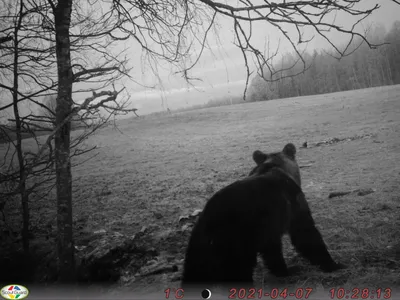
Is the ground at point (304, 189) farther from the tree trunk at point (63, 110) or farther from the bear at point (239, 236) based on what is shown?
the tree trunk at point (63, 110)

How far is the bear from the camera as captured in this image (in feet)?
8.93

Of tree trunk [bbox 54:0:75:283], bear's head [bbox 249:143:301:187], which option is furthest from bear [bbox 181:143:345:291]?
tree trunk [bbox 54:0:75:283]

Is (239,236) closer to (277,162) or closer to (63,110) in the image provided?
(277,162)

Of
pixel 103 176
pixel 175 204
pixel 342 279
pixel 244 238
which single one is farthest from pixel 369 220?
pixel 103 176

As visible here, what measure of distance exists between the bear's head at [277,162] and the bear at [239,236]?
45 centimetres

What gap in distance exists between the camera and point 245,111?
120 ft

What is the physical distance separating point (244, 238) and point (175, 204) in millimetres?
4630

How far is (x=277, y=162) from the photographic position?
3.99m

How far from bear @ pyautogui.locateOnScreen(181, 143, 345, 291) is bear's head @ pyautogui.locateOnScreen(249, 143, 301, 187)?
0.45 meters

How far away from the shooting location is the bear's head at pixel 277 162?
382 cm

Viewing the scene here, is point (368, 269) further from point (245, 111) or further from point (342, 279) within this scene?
point (245, 111)

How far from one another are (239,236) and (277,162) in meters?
1.60

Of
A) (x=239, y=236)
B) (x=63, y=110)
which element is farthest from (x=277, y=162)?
(x=63, y=110)

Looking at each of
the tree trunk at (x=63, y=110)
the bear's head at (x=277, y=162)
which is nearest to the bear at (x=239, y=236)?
the bear's head at (x=277, y=162)
